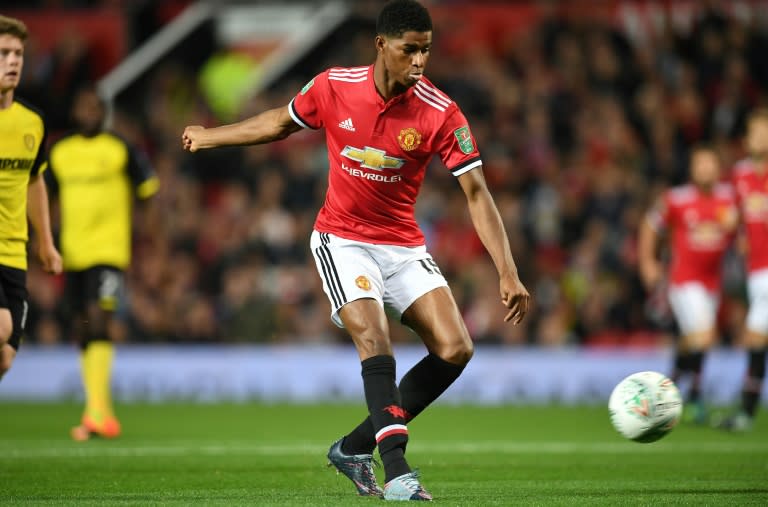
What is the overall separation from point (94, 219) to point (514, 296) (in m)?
4.93

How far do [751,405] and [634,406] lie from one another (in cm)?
436


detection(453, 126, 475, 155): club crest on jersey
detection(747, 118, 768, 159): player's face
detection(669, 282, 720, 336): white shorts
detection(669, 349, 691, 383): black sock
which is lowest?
detection(669, 349, 691, 383): black sock

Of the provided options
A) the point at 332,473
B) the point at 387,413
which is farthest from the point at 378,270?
the point at 332,473

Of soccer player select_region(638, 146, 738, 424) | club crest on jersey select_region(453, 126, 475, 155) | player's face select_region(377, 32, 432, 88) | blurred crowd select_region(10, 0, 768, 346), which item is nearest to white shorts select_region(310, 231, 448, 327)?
club crest on jersey select_region(453, 126, 475, 155)

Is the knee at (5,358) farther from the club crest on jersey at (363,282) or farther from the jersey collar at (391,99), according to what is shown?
the jersey collar at (391,99)

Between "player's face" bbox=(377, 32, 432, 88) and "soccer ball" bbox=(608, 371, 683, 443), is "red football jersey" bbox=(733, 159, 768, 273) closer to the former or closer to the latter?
"soccer ball" bbox=(608, 371, 683, 443)

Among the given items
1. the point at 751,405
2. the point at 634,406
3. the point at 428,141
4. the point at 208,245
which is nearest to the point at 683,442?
the point at 751,405

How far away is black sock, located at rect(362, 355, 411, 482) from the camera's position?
231 inches

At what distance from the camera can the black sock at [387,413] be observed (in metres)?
5.88

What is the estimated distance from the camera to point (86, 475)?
7.14 m

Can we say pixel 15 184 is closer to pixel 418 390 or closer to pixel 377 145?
pixel 377 145

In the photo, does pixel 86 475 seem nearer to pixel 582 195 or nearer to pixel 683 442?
pixel 683 442

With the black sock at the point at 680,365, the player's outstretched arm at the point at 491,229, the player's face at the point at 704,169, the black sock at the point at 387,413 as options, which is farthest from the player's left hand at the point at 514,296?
the black sock at the point at 680,365

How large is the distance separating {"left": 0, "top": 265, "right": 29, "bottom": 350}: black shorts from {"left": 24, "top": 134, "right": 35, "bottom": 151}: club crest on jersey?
0.66m
